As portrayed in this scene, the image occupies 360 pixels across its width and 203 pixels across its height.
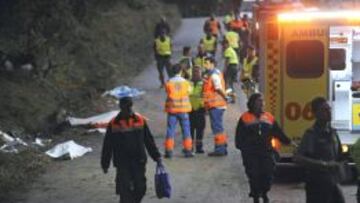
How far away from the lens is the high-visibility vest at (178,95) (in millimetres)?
17922

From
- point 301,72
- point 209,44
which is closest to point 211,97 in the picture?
point 301,72

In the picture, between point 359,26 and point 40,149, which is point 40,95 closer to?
point 40,149

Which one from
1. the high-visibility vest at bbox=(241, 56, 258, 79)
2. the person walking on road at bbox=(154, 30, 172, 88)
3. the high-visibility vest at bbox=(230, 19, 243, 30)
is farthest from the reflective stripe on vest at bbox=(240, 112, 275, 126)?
the high-visibility vest at bbox=(230, 19, 243, 30)

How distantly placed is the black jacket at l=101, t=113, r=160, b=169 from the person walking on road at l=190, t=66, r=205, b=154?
6.46 metres

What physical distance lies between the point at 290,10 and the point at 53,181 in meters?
4.84

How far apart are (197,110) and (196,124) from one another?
0.27 metres

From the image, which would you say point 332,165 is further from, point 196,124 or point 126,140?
point 196,124

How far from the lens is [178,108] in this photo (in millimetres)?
18000

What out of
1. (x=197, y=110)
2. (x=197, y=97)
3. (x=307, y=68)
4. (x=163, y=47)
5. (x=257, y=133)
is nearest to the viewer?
(x=257, y=133)

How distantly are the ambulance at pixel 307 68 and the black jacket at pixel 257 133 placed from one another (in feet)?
8.75

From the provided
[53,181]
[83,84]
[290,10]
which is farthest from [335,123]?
[83,84]

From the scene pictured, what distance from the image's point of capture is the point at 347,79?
50.0ft

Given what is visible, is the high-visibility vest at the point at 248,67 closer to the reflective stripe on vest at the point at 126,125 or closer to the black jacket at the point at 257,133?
the black jacket at the point at 257,133

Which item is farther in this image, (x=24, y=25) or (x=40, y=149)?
(x=24, y=25)
